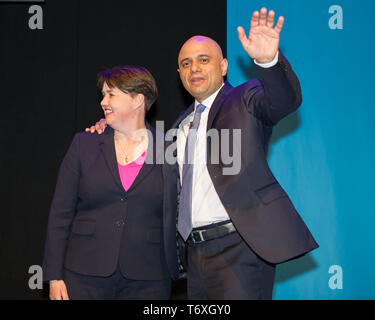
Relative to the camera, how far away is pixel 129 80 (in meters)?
2.31

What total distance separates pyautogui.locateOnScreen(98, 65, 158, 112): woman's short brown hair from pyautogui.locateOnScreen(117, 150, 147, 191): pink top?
38cm

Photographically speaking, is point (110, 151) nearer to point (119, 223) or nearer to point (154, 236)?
point (119, 223)

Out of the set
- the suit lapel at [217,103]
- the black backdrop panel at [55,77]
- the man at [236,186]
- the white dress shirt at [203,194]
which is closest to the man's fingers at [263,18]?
the man at [236,186]

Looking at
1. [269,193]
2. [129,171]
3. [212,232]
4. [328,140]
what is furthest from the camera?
[328,140]

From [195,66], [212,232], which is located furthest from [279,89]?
[212,232]

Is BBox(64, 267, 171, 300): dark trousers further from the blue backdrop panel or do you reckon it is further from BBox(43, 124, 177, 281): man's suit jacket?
the blue backdrop panel

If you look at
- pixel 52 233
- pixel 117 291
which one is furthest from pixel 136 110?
pixel 117 291

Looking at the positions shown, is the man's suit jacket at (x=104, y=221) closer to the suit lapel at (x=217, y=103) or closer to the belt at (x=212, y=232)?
the belt at (x=212, y=232)

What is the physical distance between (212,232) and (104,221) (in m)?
0.55

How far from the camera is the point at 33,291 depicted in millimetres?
3365

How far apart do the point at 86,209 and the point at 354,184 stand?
2.23 meters

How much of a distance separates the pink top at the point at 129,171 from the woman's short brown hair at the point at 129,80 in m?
0.38

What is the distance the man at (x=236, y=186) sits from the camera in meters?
1.72

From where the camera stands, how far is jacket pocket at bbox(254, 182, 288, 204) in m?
1.84
